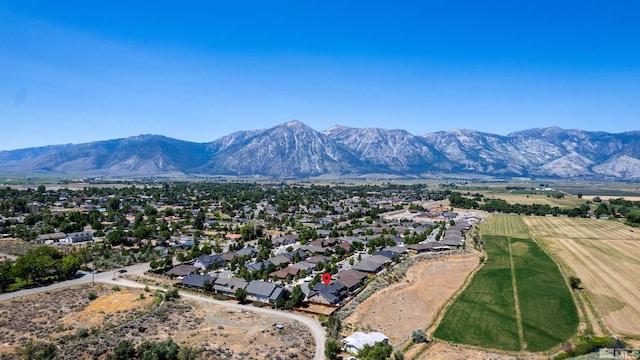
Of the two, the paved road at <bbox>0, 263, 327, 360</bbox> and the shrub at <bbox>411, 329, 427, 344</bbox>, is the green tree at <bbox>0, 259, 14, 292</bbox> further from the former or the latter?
the shrub at <bbox>411, 329, 427, 344</bbox>

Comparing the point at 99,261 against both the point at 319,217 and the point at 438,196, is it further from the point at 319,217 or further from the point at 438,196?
the point at 438,196

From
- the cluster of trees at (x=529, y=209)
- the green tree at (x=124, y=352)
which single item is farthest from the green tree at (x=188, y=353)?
the cluster of trees at (x=529, y=209)

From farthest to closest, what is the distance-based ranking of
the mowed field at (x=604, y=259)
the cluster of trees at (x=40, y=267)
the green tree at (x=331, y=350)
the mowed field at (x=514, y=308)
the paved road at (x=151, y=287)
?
the cluster of trees at (x=40, y=267) → the mowed field at (x=604, y=259) → the mowed field at (x=514, y=308) → the paved road at (x=151, y=287) → the green tree at (x=331, y=350)

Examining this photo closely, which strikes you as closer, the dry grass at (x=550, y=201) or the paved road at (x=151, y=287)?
the paved road at (x=151, y=287)

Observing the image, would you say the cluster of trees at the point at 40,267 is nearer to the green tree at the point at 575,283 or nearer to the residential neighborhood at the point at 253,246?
the residential neighborhood at the point at 253,246

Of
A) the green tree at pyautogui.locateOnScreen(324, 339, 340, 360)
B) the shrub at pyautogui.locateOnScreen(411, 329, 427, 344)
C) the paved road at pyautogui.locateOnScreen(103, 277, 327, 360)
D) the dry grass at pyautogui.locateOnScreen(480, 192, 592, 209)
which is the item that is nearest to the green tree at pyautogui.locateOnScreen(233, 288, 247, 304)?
the paved road at pyautogui.locateOnScreen(103, 277, 327, 360)

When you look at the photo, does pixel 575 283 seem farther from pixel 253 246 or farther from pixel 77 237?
pixel 77 237
